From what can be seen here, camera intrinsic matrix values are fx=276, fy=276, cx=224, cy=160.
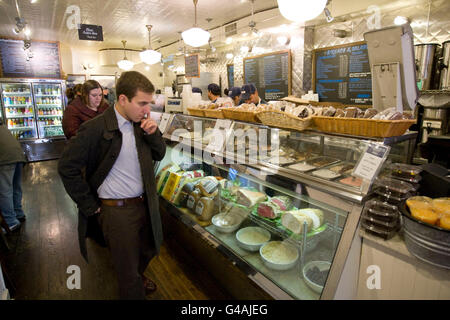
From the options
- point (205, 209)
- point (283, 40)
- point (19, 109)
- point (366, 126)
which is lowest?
point (205, 209)

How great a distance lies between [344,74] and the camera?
504 centimetres

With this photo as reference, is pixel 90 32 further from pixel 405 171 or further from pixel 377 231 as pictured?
pixel 377 231

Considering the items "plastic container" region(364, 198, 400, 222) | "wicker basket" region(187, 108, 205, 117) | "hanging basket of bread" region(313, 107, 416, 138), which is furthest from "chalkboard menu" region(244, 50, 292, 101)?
"plastic container" region(364, 198, 400, 222)

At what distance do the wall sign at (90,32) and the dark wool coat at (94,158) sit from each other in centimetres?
454

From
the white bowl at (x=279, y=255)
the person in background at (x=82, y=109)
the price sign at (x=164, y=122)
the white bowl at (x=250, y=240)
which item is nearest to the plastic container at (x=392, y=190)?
the white bowl at (x=279, y=255)

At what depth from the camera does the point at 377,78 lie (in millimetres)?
2234

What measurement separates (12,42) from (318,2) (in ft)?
32.0

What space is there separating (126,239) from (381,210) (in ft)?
5.75

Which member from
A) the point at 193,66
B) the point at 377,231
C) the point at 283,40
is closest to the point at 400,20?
the point at 283,40

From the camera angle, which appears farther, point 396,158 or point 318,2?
point 318,2

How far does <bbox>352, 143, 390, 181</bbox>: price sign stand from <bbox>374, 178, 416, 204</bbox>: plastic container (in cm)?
10

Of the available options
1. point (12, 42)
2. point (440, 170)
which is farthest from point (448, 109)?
point (12, 42)

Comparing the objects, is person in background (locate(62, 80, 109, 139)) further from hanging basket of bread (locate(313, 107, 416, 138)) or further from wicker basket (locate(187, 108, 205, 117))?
hanging basket of bread (locate(313, 107, 416, 138))
